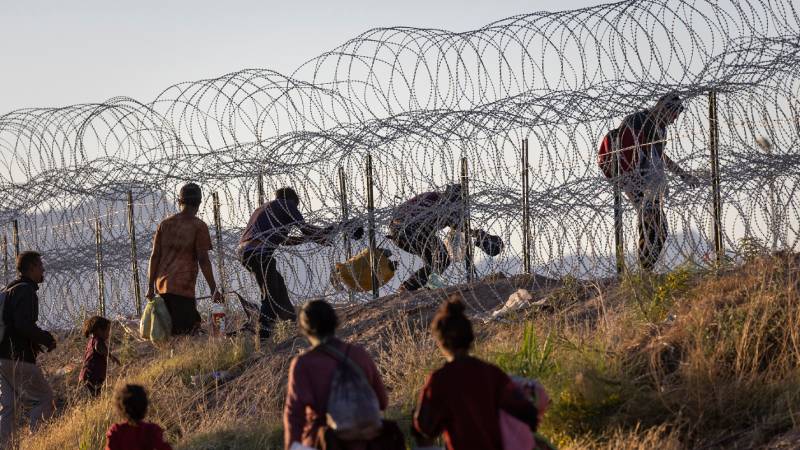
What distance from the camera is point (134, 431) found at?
6574 millimetres

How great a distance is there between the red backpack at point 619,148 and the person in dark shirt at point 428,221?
1.28 meters

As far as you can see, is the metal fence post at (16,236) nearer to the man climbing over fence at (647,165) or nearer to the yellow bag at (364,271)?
the yellow bag at (364,271)

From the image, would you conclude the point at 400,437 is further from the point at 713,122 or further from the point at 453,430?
the point at 713,122

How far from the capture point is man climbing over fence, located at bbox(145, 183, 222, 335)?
12.0 m

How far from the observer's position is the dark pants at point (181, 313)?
12.2 meters

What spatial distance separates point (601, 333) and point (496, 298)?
3.62 metres

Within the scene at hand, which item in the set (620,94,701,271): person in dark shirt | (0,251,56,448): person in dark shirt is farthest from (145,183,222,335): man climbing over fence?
(620,94,701,271): person in dark shirt

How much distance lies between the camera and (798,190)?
9.71m

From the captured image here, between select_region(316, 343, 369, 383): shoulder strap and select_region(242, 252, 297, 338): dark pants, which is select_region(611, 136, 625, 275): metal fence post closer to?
select_region(242, 252, 297, 338): dark pants

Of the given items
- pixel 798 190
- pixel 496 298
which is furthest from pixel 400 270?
pixel 798 190

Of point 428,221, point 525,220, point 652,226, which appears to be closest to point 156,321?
point 428,221

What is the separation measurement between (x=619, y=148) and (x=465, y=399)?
21.0 ft

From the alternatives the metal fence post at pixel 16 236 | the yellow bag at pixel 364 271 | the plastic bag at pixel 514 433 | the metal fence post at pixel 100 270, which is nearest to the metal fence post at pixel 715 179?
the yellow bag at pixel 364 271

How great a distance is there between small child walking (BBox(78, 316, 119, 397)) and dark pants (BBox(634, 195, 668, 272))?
14.4 ft
